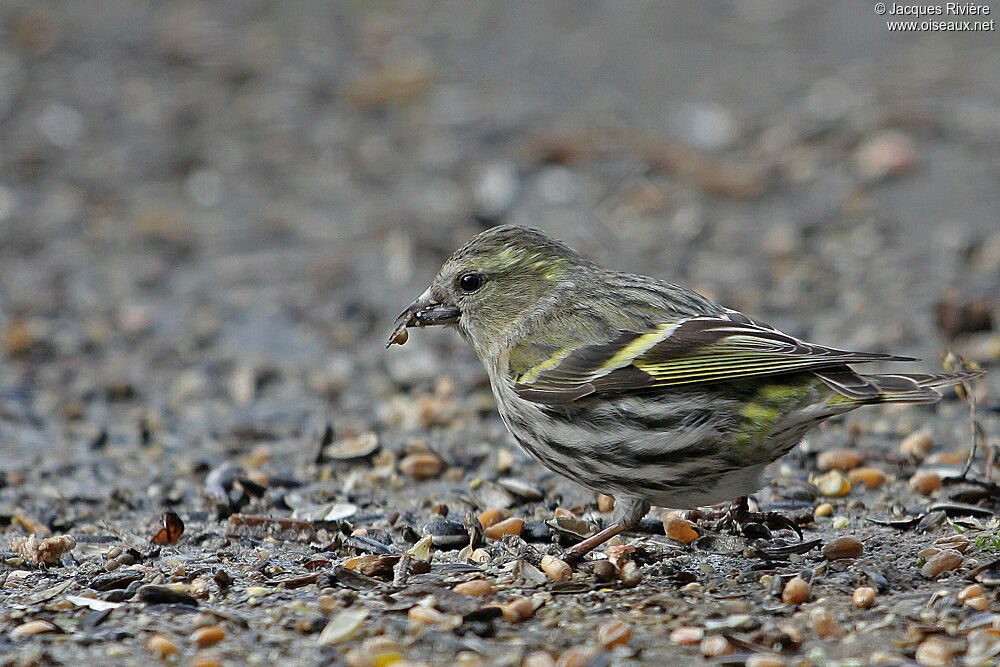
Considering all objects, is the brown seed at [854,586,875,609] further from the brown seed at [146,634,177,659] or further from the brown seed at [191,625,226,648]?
the brown seed at [146,634,177,659]

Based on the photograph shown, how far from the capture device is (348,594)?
14.0 ft

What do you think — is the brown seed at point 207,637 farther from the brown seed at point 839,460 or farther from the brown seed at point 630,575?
the brown seed at point 839,460

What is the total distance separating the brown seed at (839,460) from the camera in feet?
18.6

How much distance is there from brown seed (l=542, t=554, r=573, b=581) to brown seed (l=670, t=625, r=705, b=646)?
0.59 metres

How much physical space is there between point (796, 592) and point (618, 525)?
77 centimetres

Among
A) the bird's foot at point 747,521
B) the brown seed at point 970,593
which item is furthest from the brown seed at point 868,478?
the brown seed at point 970,593

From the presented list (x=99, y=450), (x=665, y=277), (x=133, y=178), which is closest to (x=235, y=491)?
(x=99, y=450)

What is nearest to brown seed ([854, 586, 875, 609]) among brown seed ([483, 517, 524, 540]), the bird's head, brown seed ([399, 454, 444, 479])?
brown seed ([483, 517, 524, 540])

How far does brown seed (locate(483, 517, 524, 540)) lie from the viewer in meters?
4.94

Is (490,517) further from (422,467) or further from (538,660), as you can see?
(538,660)

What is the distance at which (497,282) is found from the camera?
211 inches

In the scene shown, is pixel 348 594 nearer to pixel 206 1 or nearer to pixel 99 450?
pixel 99 450

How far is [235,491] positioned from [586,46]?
7.50 m

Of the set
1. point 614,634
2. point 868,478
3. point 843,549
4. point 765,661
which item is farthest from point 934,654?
point 868,478
